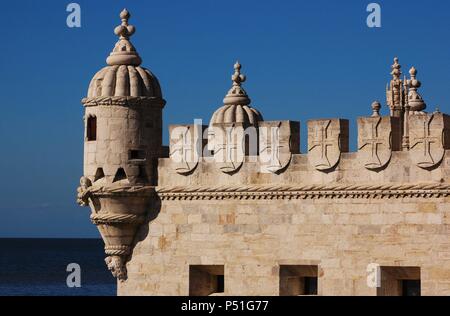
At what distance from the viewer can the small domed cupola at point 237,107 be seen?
35.5 metres

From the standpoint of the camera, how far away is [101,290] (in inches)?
3494

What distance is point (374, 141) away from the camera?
24875 mm

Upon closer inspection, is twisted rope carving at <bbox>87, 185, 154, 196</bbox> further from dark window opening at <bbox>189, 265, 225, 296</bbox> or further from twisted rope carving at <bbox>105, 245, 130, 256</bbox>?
dark window opening at <bbox>189, 265, 225, 296</bbox>

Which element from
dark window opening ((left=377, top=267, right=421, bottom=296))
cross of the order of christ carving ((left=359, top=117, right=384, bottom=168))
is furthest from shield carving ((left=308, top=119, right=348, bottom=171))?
dark window opening ((left=377, top=267, right=421, bottom=296))

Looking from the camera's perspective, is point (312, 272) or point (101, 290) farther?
point (101, 290)

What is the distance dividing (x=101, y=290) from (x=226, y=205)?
63.3 metres

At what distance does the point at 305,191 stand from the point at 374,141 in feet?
6.04

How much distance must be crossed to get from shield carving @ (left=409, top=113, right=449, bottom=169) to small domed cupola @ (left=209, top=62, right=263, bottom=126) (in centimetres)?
1132

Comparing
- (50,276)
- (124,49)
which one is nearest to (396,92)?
(124,49)

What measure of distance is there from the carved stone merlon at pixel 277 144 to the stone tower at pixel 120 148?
9.55ft

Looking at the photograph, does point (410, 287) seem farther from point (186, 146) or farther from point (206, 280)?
point (186, 146)
